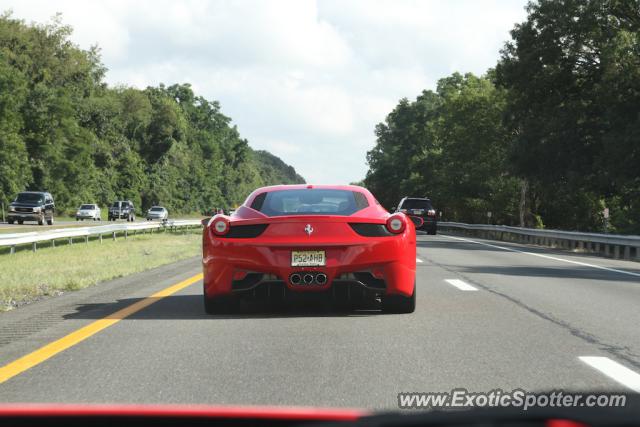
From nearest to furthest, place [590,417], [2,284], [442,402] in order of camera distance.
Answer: [590,417]
[442,402]
[2,284]

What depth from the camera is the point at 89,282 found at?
42.6ft

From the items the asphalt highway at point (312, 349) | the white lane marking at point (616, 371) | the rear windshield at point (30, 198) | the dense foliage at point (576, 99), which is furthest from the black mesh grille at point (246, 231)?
the rear windshield at point (30, 198)

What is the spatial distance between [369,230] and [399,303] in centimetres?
88

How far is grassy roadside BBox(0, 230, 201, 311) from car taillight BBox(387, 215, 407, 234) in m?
4.38

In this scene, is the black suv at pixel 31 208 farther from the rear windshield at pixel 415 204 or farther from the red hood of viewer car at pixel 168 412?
the red hood of viewer car at pixel 168 412

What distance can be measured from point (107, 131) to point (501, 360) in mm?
90123

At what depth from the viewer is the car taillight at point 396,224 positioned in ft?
28.5

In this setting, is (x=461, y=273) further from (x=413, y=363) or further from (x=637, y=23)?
(x=637, y=23)

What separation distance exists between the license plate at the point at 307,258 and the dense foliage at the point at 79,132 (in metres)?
60.4

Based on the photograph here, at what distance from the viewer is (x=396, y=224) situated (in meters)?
8.73

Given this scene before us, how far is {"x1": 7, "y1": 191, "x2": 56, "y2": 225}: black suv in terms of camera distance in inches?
1881

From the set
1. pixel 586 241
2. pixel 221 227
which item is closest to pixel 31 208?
pixel 586 241

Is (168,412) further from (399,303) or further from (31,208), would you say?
(31,208)

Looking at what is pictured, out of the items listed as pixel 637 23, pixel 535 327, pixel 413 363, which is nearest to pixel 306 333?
pixel 413 363
